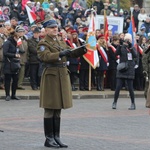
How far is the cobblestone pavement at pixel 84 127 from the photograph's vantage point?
12031 mm

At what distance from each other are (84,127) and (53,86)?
2899 mm

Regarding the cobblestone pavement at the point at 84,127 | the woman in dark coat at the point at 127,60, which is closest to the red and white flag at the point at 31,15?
the cobblestone pavement at the point at 84,127

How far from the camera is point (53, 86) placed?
38.8ft

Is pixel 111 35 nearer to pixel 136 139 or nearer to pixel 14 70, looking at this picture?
pixel 14 70

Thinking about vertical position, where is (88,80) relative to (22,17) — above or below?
below

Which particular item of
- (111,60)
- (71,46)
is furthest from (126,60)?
(111,60)

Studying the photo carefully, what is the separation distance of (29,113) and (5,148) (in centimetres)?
574

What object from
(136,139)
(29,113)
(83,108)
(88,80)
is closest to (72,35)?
(88,80)

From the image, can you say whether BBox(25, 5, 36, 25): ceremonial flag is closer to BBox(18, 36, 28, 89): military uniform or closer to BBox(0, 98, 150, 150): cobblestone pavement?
BBox(18, 36, 28, 89): military uniform

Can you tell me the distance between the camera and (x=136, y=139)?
42.1 feet

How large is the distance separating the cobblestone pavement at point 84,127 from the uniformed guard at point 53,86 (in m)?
0.32

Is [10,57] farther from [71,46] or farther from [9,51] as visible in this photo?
[71,46]

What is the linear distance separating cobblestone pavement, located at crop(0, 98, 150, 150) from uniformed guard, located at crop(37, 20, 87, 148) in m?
0.32

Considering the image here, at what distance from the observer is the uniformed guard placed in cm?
1175
